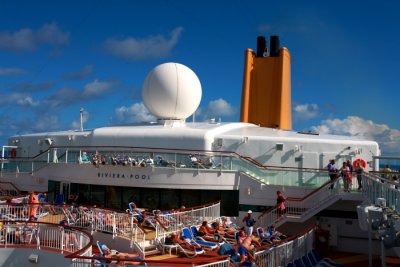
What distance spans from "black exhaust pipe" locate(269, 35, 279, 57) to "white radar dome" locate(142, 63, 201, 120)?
347 inches

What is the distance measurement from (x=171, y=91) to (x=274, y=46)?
1110 centimetres

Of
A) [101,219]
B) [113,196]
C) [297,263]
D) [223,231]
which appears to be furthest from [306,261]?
[113,196]

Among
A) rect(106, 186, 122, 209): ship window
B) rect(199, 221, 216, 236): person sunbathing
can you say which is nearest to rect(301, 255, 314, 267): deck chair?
rect(199, 221, 216, 236): person sunbathing

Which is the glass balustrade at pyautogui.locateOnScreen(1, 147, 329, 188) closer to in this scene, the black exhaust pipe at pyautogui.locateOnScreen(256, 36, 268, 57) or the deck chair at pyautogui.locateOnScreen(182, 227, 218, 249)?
the deck chair at pyautogui.locateOnScreen(182, 227, 218, 249)

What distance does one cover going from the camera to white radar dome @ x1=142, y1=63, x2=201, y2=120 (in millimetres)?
24469

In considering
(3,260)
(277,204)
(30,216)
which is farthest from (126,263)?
(277,204)

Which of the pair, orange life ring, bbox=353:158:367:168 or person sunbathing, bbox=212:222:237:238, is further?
orange life ring, bbox=353:158:367:168

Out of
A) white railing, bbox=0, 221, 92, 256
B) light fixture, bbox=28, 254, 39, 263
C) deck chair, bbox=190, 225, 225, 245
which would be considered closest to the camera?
white railing, bbox=0, 221, 92, 256

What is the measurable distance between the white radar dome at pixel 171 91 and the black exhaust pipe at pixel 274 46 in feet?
28.9

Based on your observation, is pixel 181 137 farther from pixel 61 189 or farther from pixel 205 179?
pixel 61 189

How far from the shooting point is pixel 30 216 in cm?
1419

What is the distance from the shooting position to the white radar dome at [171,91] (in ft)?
80.3

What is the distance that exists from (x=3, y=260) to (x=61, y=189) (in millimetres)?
9742

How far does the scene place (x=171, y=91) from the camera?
24.4m
